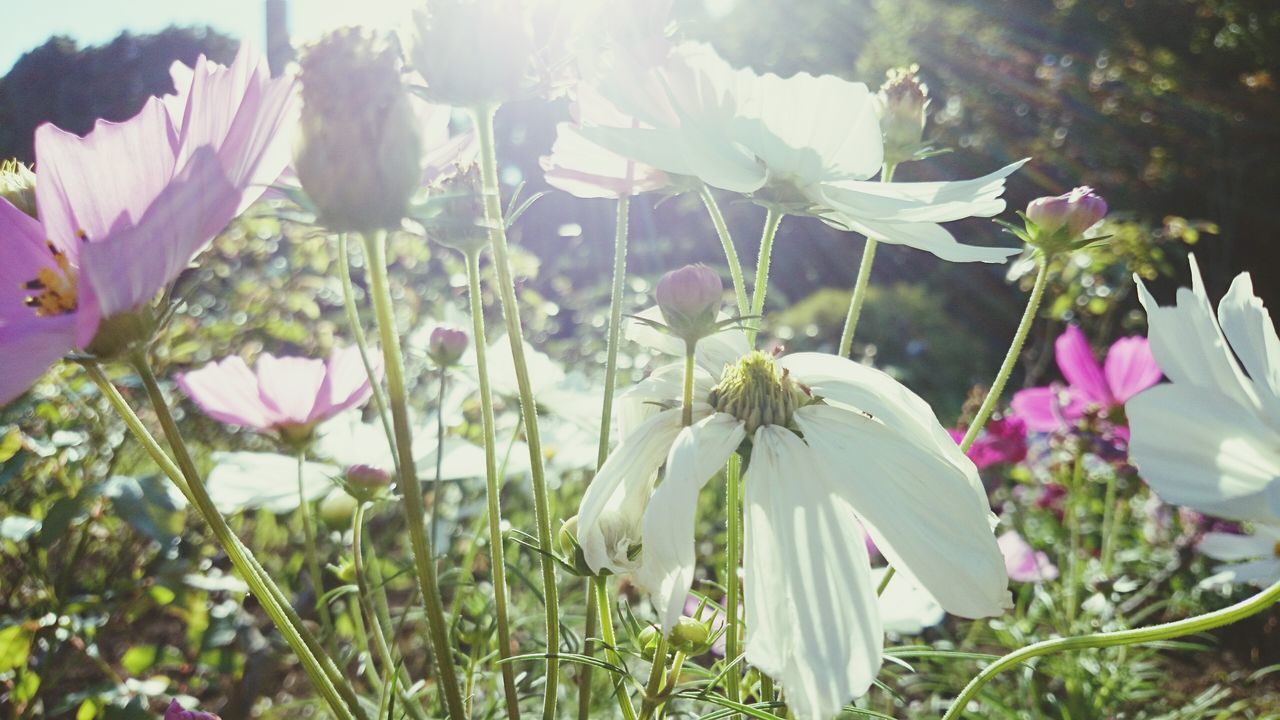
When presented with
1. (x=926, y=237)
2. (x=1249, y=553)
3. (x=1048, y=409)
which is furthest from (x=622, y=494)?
(x=1048, y=409)

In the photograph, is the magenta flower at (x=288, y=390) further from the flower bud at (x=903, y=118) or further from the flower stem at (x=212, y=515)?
the flower bud at (x=903, y=118)

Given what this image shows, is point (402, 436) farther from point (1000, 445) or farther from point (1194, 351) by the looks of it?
point (1000, 445)

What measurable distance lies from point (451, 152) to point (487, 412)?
0.46 feet

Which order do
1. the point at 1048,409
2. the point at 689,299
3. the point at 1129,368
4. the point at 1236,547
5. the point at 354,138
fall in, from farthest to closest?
1. the point at 1048,409
2. the point at 1129,368
3. the point at 1236,547
4. the point at 689,299
5. the point at 354,138

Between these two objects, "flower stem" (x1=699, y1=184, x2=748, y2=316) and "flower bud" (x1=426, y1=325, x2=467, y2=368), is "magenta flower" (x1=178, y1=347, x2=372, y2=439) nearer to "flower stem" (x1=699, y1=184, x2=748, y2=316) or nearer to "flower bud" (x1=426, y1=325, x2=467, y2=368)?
"flower bud" (x1=426, y1=325, x2=467, y2=368)

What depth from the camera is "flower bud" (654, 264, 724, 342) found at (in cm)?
34

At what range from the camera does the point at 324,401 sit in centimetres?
47

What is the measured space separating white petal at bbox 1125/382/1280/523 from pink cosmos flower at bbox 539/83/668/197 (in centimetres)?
23

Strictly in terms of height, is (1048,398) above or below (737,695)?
below

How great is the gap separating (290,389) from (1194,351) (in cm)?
43

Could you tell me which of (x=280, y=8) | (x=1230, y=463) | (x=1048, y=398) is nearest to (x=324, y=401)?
(x=1230, y=463)

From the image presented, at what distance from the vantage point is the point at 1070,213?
1.43ft

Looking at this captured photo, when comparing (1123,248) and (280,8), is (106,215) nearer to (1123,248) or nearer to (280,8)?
(280,8)

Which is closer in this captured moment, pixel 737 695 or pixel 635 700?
pixel 737 695
